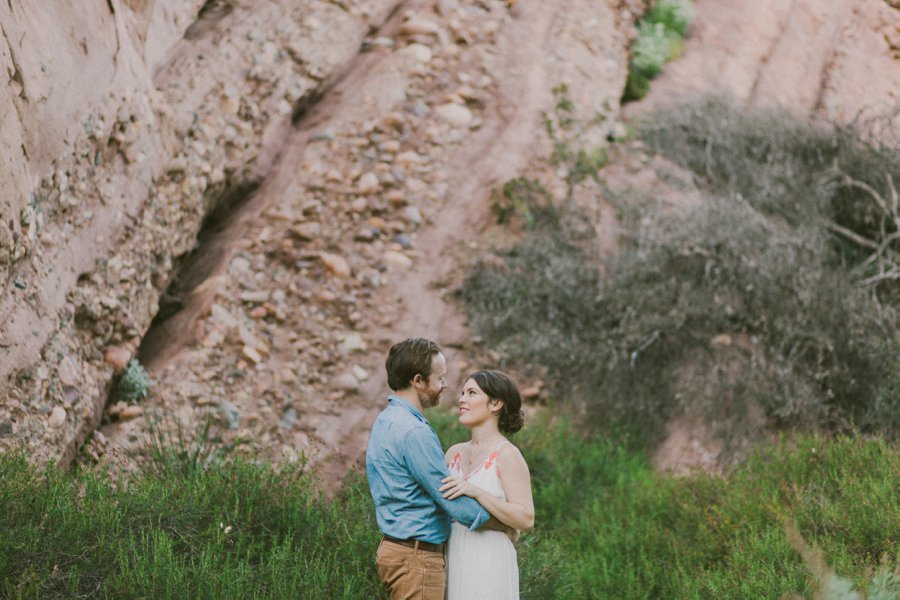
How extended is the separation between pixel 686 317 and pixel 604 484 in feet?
5.94

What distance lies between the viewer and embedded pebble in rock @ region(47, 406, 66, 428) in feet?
17.3

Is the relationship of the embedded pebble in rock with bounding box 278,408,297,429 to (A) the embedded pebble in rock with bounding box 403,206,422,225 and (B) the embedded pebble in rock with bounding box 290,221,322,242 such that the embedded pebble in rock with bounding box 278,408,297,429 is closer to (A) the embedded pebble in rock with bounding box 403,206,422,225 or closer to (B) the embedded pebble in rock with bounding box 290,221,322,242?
(B) the embedded pebble in rock with bounding box 290,221,322,242

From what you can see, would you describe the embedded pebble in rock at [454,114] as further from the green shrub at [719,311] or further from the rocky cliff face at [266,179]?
the green shrub at [719,311]

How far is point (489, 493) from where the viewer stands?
3615 millimetres

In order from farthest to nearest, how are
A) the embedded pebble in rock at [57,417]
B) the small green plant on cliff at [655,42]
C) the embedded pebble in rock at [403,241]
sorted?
the small green plant on cliff at [655,42] → the embedded pebble in rock at [403,241] → the embedded pebble in rock at [57,417]

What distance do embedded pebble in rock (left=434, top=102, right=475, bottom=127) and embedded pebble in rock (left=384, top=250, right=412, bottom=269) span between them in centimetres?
183

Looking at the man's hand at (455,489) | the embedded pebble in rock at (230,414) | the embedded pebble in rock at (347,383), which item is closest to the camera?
the man's hand at (455,489)

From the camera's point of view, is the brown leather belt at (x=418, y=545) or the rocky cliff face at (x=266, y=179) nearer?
the brown leather belt at (x=418, y=545)

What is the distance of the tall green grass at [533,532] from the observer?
3830mm

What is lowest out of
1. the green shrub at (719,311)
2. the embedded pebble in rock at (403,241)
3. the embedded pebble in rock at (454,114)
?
the green shrub at (719,311)

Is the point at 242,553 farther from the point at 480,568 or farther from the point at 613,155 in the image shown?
the point at 613,155

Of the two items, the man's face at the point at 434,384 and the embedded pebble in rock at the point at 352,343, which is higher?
the man's face at the point at 434,384

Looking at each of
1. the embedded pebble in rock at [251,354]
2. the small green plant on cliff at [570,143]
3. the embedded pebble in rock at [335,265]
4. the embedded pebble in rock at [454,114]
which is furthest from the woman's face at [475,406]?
the embedded pebble in rock at [454,114]

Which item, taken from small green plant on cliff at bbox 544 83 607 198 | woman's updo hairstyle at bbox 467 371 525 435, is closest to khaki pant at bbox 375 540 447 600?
woman's updo hairstyle at bbox 467 371 525 435
